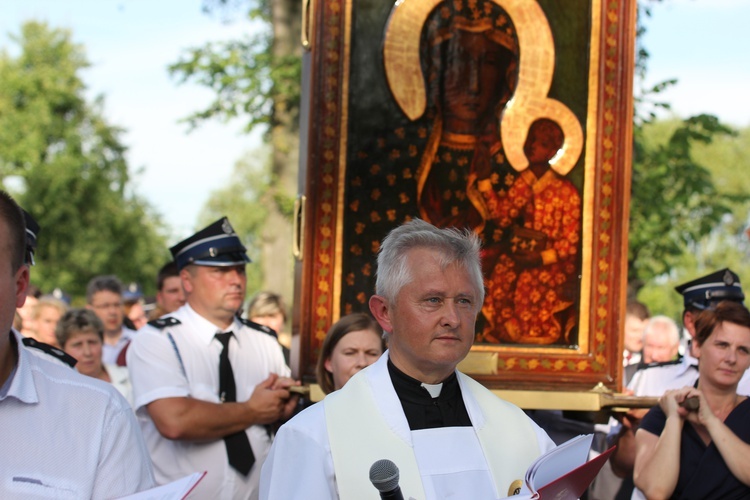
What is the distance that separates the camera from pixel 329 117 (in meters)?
5.29

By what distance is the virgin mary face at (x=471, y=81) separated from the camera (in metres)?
5.42

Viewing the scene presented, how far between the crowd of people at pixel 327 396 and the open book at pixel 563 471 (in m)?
0.14

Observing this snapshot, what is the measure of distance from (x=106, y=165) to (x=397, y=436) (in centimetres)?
3813

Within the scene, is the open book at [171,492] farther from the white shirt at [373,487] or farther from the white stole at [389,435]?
the white stole at [389,435]

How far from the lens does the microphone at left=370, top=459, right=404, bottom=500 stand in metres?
2.32

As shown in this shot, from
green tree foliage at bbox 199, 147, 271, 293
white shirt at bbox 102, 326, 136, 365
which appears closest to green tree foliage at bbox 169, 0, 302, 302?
white shirt at bbox 102, 326, 136, 365

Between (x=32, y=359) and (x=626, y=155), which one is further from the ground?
(x=626, y=155)

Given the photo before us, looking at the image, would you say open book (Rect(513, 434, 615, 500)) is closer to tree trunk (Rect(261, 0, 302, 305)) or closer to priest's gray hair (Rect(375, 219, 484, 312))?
priest's gray hair (Rect(375, 219, 484, 312))

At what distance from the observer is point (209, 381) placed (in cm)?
514

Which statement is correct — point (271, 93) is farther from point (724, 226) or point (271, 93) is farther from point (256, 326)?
point (724, 226)

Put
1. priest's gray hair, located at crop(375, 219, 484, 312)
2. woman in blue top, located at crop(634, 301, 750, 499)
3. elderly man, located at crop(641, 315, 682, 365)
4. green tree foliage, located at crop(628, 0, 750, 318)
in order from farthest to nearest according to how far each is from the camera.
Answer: green tree foliage, located at crop(628, 0, 750, 318), elderly man, located at crop(641, 315, 682, 365), woman in blue top, located at crop(634, 301, 750, 499), priest's gray hair, located at crop(375, 219, 484, 312)

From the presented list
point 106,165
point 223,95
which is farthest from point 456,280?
point 106,165

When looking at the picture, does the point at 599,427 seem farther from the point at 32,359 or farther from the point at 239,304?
the point at 32,359

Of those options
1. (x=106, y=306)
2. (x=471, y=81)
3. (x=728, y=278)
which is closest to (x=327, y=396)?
(x=471, y=81)
